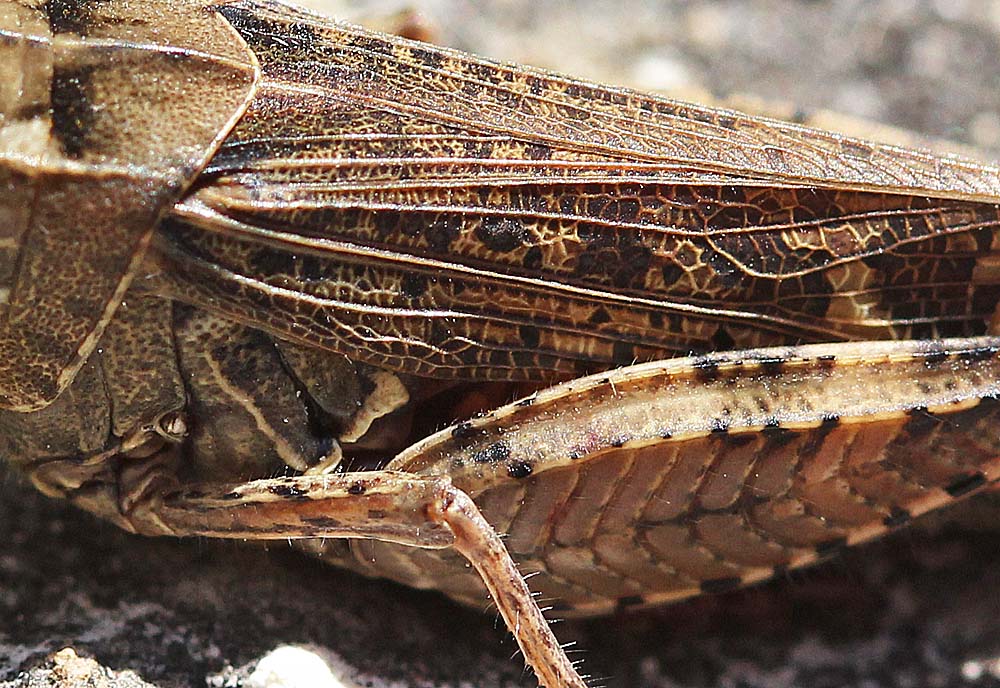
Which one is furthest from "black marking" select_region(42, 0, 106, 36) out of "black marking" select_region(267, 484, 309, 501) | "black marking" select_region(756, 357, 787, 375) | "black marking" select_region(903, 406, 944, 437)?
"black marking" select_region(903, 406, 944, 437)

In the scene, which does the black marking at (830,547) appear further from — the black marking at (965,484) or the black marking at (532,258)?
the black marking at (532,258)

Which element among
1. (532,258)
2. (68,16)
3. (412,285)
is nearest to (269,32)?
(68,16)

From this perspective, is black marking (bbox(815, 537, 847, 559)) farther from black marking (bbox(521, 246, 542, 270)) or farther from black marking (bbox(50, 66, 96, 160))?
black marking (bbox(50, 66, 96, 160))

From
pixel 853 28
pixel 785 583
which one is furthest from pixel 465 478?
pixel 853 28

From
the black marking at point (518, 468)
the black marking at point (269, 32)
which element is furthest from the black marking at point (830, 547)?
the black marking at point (269, 32)

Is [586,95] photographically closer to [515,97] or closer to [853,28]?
[515,97]

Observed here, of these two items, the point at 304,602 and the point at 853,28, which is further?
the point at 853,28

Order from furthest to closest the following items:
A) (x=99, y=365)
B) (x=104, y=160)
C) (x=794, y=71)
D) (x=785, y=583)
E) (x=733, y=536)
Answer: (x=794, y=71), (x=785, y=583), (x=733, y=536), (x=99, y=365), (x=104, y=160)
